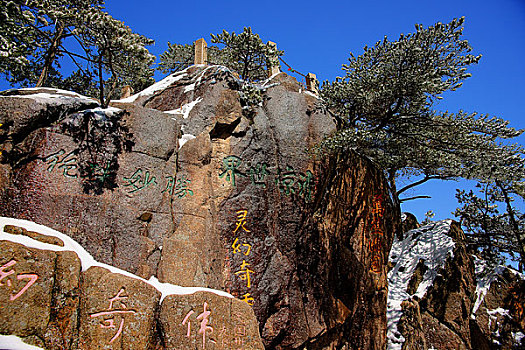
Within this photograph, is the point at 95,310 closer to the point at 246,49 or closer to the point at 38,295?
the point at 38,295

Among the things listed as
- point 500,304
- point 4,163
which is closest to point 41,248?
point 4,163

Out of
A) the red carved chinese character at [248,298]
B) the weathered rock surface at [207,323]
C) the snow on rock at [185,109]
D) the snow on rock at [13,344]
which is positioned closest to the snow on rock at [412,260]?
the red carved chinese character at [248,298]

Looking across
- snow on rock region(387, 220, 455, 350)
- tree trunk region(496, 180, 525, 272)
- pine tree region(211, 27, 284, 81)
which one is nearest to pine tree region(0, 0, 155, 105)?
pine tree region(211, 27, 284, 81)

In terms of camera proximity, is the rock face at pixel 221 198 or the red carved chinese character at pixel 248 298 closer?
the rock face at pixel 221 198

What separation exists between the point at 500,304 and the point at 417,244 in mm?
3019

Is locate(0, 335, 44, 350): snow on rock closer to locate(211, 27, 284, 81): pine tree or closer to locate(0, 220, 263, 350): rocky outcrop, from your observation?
locate(0, 220, 263, 350): rocky outcrop

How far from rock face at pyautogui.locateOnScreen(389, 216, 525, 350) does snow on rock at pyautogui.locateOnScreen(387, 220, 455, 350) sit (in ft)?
0.10

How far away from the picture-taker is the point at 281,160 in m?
8.45

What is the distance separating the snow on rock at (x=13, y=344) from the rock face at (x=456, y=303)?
28.7ft

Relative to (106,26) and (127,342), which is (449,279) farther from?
(106,26)

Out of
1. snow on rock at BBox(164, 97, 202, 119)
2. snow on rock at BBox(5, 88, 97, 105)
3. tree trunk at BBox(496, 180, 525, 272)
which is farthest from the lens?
tree trunk at BBox(496, 180, 525, 272)

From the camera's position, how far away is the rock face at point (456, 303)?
9.56 m

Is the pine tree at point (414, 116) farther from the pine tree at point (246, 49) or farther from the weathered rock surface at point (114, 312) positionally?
the weathered rock surface at point (114, 312)

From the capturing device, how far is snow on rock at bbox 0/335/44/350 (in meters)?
3.67
